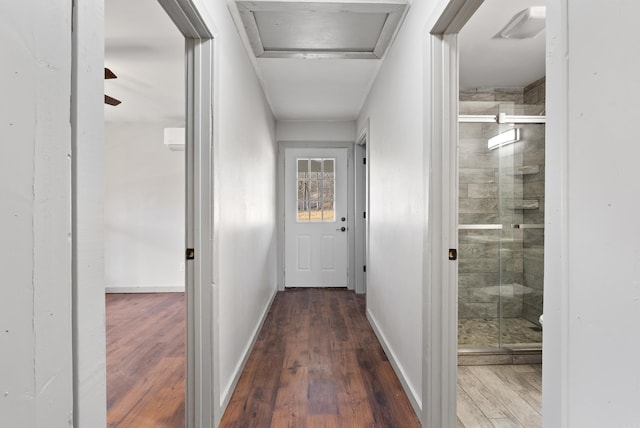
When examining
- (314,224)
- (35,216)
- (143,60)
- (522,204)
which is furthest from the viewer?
(314,224)

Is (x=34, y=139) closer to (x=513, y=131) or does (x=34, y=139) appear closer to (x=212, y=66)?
(x=212, y=66)

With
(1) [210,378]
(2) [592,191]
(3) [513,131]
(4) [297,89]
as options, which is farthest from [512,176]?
(1) [210,378]

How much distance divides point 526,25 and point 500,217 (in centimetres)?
152

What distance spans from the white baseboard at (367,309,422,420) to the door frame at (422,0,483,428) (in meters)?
0.19

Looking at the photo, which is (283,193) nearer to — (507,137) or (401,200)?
(401,200)

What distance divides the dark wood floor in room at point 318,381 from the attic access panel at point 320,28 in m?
2.32

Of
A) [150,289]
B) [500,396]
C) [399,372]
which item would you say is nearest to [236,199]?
[399,372]

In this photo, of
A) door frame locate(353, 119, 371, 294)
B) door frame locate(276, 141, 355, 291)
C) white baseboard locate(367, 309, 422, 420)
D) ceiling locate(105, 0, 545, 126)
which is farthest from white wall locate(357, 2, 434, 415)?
door frame locate(276, 141, 355, 291)

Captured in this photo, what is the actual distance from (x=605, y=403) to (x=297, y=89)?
3.29m

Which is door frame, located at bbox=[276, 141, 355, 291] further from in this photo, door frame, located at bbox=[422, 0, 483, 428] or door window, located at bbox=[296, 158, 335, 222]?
door frame, located at bbox=[422, 0, 483, 428]

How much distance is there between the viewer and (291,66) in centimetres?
287

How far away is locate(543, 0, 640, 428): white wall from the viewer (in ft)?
1.98

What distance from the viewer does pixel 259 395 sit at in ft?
6.55

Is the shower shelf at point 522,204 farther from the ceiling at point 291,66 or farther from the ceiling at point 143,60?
the ceiling at point 143,60
